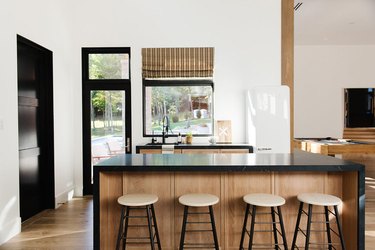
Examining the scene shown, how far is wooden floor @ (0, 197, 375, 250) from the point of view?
3039 millimetres

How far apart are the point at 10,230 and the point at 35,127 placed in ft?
4.95

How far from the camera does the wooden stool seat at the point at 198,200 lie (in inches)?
91.0

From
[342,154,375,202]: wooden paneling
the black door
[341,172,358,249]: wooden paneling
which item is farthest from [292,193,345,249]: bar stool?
the black door

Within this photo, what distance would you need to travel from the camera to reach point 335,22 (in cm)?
669

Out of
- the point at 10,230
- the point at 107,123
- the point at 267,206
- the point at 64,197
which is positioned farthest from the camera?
the point at 107,123

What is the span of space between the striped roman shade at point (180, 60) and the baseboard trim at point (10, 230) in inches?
119

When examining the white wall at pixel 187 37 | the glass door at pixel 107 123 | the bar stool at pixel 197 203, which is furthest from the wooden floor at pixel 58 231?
the bar stool at pixel 197 203

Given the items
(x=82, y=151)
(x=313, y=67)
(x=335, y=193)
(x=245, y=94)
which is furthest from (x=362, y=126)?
(x=82, y=151)

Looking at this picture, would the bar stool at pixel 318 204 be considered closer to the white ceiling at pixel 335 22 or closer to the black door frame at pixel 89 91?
the black door frame at pixel 89 91

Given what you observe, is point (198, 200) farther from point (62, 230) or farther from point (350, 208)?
point (62, 230)

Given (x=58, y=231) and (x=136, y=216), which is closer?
(x=136, y=216)

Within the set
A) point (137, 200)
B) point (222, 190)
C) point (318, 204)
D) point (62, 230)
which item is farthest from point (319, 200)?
point (62, 230)

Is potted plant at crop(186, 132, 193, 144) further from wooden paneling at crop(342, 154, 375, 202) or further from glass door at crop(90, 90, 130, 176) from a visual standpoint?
wooden paneling at crop(342, 154, 375, 202)

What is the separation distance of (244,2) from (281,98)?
1976mm
